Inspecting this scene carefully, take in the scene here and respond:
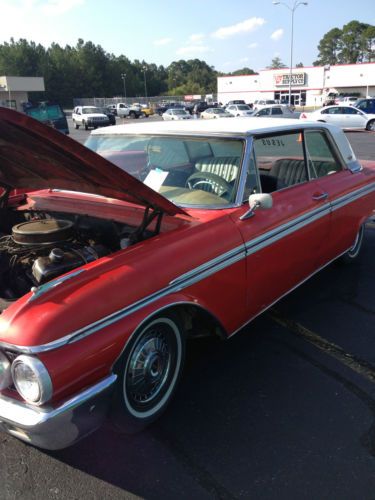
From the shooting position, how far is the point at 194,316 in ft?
8.96

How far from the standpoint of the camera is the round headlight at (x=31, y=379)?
180cm

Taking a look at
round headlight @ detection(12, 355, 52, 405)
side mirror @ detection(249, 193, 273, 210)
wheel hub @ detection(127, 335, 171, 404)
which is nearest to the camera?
round headlight @ detection(12, 355, 52, 405)

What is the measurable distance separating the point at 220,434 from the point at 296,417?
0.46 metres

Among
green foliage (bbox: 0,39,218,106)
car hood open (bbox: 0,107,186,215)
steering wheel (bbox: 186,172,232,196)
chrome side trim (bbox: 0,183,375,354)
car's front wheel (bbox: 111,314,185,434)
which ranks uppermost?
green foliage (bbox: 0,39,218,106)

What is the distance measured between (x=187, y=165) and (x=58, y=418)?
78.9 inches

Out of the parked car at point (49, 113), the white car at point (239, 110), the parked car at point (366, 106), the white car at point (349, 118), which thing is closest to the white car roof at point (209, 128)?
the parked car at point (49, 113)

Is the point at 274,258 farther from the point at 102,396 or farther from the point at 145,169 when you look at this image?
the point at 102,396

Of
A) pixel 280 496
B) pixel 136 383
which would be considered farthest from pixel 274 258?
pixel 280 496

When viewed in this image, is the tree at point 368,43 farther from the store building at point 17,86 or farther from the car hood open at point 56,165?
the car hood open at point 56,165

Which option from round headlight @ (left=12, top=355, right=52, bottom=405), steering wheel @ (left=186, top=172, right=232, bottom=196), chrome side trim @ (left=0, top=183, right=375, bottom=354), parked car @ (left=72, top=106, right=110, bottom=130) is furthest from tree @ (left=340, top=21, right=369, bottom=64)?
round headlight @ (left=12, top=355, right=52, bottom=405)

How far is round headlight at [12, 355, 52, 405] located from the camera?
1.80 meters

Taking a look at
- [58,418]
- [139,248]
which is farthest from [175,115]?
[58,418]

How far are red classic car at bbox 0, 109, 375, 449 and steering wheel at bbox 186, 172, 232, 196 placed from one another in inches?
0.4

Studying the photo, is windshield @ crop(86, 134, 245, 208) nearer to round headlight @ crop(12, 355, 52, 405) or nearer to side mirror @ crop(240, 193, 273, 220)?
side mirror @ crop(240, 193, 273, 220)
